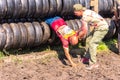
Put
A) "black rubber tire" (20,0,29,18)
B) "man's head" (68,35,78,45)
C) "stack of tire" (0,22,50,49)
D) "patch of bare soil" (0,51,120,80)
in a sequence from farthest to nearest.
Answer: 1. "black rubber tire" (20,0,29,18)
2. "stack of tire" (0,22,50,49)
3. "man's head" (68,35,78,45)
4. "patch of bare soil" (0,51,120,80)

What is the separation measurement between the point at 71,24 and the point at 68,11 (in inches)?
14.2

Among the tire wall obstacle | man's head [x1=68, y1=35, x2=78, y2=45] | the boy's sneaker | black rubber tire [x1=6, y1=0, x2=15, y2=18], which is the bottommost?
the boy's sneaker

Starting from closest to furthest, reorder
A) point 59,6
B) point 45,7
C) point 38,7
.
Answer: point 38,7 < point 45,7 < point 59,6

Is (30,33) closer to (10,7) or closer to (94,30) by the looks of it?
(10,7)

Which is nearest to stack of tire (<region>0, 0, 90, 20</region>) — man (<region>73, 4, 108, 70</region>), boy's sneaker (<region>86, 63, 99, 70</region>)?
man (<region>73, 4, 108, 70</region>)

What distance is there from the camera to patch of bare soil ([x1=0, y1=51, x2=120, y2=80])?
319 inches

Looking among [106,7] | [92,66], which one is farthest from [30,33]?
[106,7]

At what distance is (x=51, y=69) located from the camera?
8688 mm

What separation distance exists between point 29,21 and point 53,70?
1812 mm

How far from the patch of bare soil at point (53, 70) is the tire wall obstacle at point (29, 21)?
460mm

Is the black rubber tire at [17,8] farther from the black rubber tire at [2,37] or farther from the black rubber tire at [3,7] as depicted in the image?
the black rubber tire at [2,37]

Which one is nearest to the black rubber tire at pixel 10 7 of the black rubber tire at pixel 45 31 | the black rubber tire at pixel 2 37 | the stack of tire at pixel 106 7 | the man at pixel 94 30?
the black rubber tire at pixel 2 37

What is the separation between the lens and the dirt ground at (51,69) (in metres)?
8.13

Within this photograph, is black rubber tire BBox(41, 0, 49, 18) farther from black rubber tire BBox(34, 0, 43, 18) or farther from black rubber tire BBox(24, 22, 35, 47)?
black rubber tire BBox(24, 22, 35, 47)
